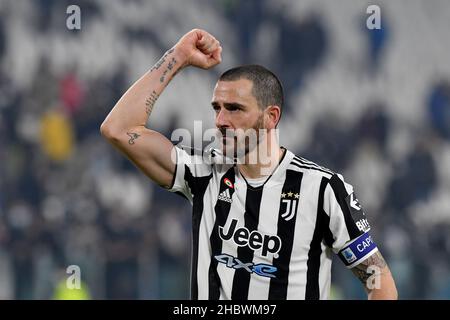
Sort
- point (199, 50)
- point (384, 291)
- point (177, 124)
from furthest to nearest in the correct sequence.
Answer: point (177, 124) → point (199, 50) → point (384, 291)

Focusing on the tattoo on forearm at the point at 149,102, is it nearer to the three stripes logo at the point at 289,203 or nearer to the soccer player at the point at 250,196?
the soccer player at the point at 250,196

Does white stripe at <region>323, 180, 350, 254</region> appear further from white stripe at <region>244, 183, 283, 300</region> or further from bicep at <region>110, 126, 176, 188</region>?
bicep at <region>110, 126, 176, 188</region>

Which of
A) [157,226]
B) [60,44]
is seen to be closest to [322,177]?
[157,226]

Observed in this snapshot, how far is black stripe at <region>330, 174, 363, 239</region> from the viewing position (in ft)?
11.8

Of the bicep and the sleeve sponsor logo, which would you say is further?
the bicep

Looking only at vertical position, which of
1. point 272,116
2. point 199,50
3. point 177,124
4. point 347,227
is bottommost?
point 347,227

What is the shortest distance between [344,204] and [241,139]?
20.8 inches

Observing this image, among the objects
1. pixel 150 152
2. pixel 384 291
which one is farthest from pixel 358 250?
pixel 150 152

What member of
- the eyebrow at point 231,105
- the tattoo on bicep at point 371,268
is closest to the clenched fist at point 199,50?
the eyebrow at point 231,105

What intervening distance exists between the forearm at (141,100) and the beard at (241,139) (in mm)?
358

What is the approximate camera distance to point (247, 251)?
12.0 feet

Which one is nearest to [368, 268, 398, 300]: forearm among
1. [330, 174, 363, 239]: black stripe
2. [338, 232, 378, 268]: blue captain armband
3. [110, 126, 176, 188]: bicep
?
[338, 232, 378, 268]: blue captain armband

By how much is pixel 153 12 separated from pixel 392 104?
328 centimetres

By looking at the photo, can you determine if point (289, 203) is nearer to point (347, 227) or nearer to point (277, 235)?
point (277, 235)
